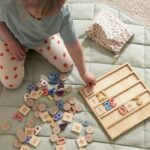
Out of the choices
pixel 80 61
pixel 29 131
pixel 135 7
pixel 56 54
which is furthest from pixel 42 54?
pixel 135 7

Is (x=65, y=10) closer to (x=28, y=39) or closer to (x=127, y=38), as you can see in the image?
(x=28, y=39)

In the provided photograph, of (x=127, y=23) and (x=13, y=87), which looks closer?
(x=13, y=87)

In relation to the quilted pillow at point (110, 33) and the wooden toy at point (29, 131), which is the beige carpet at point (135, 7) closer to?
the quilted pillow at point (110, 33)

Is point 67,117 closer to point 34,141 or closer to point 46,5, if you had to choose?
point 34,141

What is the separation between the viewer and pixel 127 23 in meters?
1.24

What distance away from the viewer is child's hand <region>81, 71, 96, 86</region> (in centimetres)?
106

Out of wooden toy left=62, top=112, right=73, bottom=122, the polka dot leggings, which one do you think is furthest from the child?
wooden toy left=62, top=112, right=73, bottom=122

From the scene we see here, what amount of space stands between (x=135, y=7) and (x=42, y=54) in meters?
0.42

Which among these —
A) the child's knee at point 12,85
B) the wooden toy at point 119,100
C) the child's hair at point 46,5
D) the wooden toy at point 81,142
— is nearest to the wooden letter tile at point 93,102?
the wooden toy at point 119,100

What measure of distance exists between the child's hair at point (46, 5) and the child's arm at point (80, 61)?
0.20 m

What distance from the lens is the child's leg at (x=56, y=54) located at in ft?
3.65

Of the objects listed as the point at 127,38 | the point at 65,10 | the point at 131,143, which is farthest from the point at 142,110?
the point at 65,10

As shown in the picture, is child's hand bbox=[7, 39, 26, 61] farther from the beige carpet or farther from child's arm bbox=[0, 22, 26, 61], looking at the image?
the beige carpet

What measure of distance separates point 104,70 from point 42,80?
0.65 ft
